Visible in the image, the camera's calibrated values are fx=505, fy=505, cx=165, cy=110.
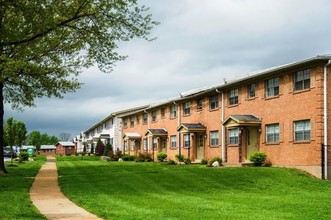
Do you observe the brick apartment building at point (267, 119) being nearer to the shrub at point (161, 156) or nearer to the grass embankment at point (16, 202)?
the shrub at point (161, 156)

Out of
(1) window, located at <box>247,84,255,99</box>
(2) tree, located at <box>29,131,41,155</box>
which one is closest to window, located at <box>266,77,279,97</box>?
(1) window, located at <box>247,84,255,99</box>

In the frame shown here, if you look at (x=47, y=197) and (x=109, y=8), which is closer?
(x=47, y=197)

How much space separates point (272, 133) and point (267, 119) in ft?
2.89

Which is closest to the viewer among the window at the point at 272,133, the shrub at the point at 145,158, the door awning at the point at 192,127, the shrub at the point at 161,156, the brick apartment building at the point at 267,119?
the brick apartment building at the point at 267,119

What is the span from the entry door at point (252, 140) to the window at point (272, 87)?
269cm

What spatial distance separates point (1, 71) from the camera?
2420cm

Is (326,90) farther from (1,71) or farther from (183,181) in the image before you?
(1,71)

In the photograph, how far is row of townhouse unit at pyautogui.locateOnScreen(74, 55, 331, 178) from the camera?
80.5ft

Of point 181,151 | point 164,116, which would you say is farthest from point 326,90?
point 164,116

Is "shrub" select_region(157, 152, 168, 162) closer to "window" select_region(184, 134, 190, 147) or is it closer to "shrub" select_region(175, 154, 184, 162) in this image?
"window" select_region(184, 134, 190, 147)

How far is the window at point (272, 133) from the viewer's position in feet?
92.6

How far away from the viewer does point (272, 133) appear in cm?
2864

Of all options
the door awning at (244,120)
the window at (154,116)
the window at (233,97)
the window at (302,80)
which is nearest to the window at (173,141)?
the window at (154,116)

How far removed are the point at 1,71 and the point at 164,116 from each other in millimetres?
23825
